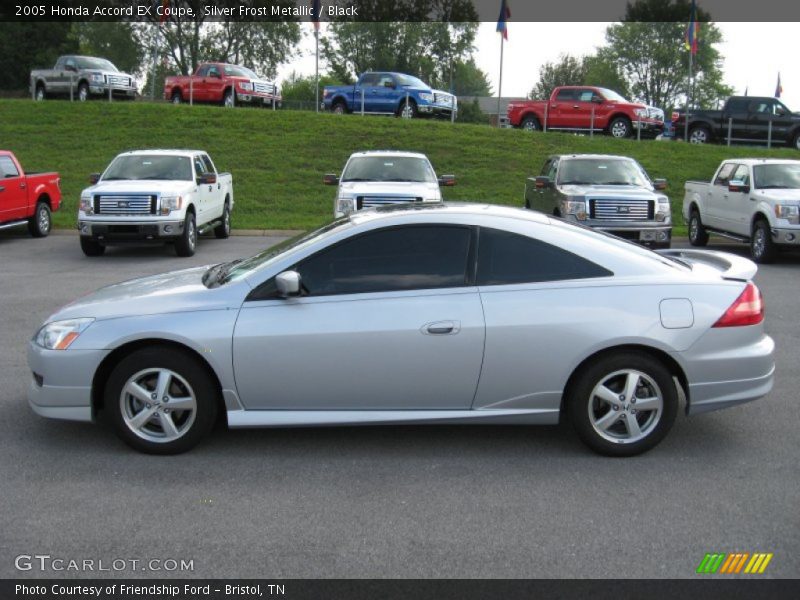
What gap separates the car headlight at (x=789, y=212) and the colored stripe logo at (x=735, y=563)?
11843mm

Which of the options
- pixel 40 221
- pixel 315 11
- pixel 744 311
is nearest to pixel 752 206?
pixel 744 311

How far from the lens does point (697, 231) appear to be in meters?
18.0

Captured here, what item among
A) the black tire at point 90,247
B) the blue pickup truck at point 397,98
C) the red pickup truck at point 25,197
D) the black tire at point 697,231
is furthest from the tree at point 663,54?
the black tire at point 90,247

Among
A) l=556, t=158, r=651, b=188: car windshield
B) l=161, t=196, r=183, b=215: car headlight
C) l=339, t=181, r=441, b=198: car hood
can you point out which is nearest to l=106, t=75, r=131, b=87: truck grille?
l=161, t=196, r=183, b=215: car headlight

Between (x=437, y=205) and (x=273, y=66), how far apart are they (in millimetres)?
72657

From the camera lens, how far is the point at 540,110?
1262 inches

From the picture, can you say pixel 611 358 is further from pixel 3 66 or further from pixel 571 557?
pixel 3 66

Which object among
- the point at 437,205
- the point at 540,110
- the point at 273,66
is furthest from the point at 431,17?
the point at 437,205

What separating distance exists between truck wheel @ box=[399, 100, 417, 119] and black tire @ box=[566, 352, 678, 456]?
92.9 ft

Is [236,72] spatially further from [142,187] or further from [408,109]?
[142,187]

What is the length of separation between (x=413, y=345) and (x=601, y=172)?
39.0 feet

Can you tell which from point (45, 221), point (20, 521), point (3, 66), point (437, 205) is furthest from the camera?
point (3, 66)

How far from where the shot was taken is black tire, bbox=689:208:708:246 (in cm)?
1794

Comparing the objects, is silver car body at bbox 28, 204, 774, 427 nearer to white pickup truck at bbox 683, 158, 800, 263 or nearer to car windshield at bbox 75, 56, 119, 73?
white pickup truck at bbox 683, 158, 800, 263
